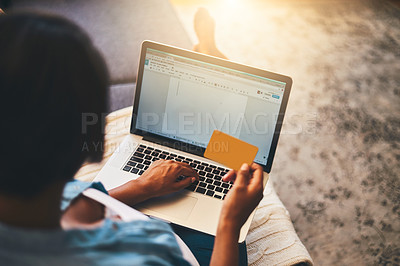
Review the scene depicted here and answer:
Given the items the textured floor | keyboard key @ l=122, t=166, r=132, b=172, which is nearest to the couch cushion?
the textured floor

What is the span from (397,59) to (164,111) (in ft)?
6.53

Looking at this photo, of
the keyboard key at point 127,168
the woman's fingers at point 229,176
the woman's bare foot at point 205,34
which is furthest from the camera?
the woman's bare foot at point 205,34

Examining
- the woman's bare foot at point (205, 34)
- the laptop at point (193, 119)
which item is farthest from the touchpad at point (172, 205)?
the woman's bare foot at point (205, 34)

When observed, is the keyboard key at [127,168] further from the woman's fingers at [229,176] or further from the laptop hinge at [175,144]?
the woman's fingers at [229,176]

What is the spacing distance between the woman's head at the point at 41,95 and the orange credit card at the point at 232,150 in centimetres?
43

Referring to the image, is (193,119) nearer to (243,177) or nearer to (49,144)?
(243,177)

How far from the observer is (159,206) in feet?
3.07

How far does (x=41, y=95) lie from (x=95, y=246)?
244 millimetres

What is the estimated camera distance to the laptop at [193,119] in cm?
95

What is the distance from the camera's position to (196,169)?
104cm

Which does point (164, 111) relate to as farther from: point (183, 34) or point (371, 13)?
point (371, 13)

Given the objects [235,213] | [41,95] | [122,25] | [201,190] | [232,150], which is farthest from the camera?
[122,25]

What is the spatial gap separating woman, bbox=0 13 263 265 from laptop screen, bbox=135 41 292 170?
43 centimetres

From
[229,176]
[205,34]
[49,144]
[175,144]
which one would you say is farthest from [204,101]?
[205,34]
